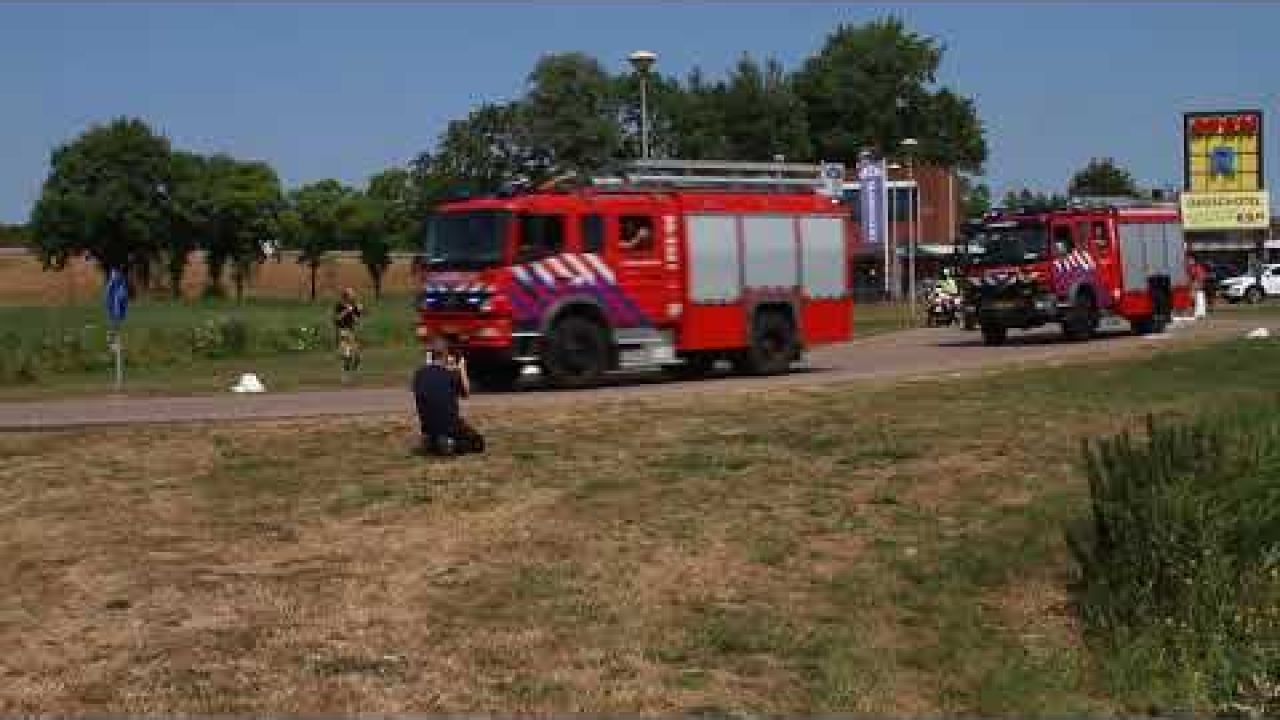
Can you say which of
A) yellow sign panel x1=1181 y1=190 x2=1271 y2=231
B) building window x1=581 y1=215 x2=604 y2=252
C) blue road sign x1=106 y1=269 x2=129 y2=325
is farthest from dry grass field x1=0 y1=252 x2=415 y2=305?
building window x1=581 y1=215 x2=604 y2=252

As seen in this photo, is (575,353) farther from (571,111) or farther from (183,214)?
(183,214)

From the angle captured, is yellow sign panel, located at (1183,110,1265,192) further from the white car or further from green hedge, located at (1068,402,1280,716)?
green hedge, located at (1068,402,1280,716)

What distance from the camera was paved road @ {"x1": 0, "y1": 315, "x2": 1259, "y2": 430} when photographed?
19.0m

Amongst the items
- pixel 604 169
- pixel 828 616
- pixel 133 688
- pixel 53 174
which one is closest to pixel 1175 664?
pixel 828 616

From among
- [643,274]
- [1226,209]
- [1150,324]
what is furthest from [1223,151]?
[643,274]

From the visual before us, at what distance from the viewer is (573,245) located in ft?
78.4

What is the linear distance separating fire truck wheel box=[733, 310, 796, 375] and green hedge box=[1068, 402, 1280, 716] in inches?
543

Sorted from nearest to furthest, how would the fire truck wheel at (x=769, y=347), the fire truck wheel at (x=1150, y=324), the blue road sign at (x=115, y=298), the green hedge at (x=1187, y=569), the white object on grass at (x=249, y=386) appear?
the green hedge at (x=1187, y=569)
the blue road sign at (x=115, y=298)
the white object on grass at (x=249, y=386)
the fire truck wheel at (x=769, y=347)
the fire truck wheel at (x=1150, y=324)

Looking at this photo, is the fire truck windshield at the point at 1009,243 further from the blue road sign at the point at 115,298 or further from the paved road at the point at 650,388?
the blue road sign at the point at 115,298

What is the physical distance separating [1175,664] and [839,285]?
17.6 metres

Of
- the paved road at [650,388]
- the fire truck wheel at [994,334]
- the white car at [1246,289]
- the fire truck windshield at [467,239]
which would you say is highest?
the fire truck windshield at [467,239]

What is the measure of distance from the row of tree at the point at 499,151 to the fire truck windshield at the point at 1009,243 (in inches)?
2510

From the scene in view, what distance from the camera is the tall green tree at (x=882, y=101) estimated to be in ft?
391

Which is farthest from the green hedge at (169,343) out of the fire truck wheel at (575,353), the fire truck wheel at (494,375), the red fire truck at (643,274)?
the fire truck wheel at (575,353)
